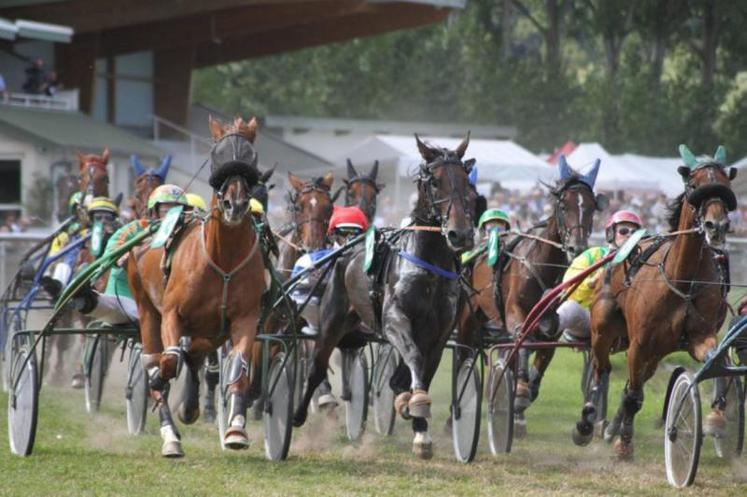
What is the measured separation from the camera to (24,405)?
10.4 meters

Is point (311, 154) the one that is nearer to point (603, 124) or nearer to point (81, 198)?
point (603, 124)

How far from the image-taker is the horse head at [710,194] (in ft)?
29.8

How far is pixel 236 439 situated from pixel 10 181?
22.4m

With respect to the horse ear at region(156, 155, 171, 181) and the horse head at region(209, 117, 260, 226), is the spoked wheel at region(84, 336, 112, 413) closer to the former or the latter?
the horse ear at region(156, 155, 171, 181)

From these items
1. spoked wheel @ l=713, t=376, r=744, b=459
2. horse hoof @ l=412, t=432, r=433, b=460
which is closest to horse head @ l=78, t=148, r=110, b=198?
horse hoof @ l=412, t=432, r=433, b=460

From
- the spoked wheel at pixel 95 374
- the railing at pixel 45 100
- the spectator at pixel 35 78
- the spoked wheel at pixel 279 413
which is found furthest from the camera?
the spectator at pixel 35 78

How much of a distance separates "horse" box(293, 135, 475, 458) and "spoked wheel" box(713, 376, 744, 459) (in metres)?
1.99

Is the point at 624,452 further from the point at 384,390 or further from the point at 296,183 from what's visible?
the point at 296,183

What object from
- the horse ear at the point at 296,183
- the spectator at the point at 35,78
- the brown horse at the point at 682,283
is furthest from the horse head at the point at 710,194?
the spectator at the point at 35,78

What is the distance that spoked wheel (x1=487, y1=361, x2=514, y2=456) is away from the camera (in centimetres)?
1109

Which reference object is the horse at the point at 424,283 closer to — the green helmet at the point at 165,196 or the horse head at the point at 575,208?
the green helmet at the point at 165,196

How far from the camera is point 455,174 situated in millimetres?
9984

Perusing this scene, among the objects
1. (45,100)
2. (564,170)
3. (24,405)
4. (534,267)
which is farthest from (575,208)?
(45,100)

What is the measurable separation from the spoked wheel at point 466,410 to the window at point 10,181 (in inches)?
805
